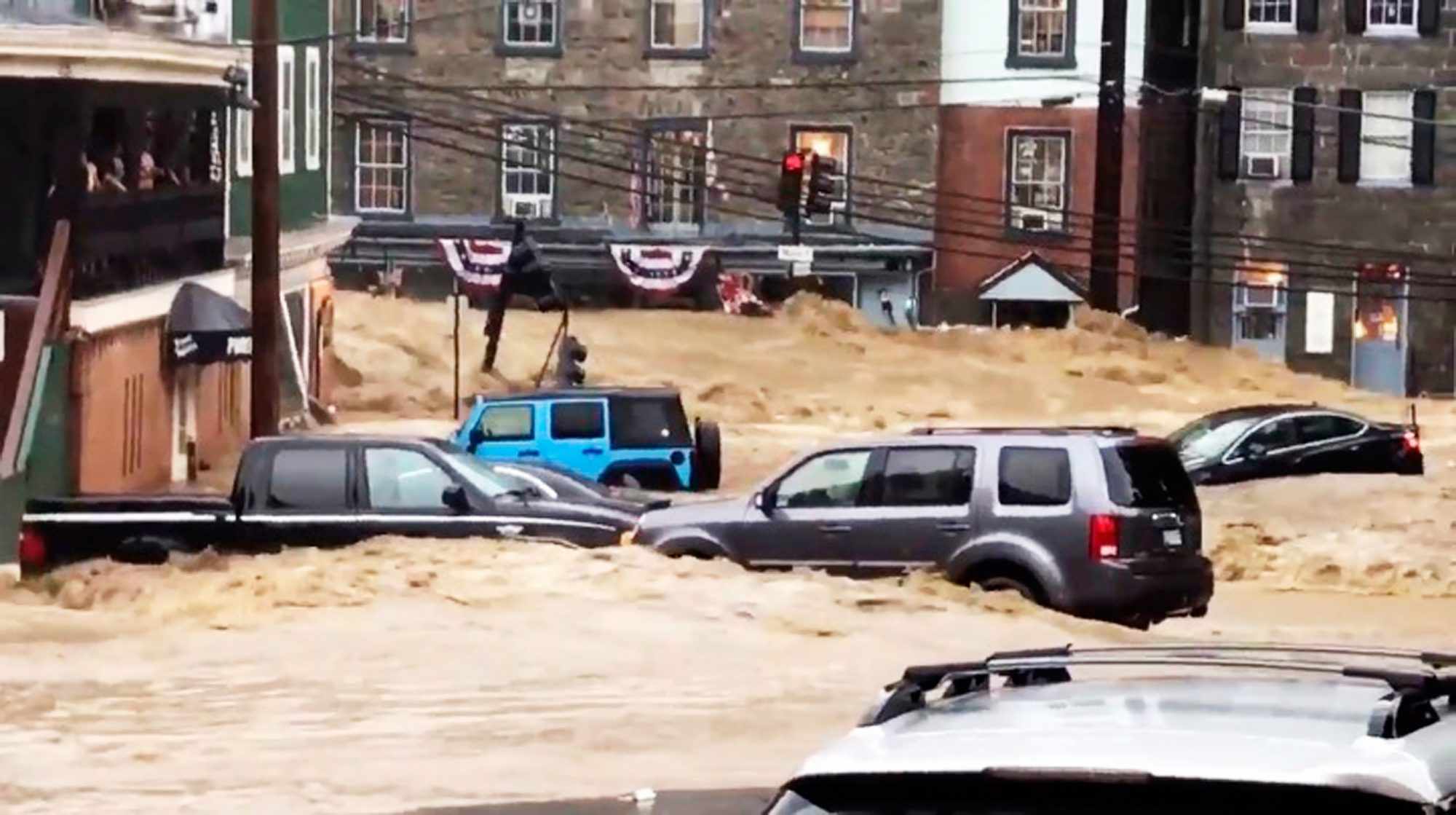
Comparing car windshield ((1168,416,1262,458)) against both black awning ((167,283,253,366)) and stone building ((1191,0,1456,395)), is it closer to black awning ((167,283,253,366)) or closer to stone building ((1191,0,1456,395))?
black awning ((167,283,253,366))

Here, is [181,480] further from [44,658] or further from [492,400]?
[44,658]

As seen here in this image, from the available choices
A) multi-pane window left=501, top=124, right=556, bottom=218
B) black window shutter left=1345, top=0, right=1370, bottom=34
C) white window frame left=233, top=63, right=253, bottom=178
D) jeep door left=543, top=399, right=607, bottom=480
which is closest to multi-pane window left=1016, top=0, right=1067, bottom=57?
black window shutter left=1345, top=0, right=1370, bottom=34

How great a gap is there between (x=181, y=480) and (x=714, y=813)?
24.6 meters

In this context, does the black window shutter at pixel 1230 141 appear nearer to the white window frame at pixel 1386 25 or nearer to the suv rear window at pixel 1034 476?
the white window frame at pixel 1386 25

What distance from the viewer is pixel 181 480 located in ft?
127

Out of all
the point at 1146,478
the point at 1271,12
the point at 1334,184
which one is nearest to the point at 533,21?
the point at 1271,12

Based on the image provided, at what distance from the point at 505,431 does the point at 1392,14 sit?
3676 cm

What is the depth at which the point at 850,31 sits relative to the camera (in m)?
68.3

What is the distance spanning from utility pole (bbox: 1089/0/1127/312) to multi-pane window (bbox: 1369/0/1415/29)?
5786 millimetres

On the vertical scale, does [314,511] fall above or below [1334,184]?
below

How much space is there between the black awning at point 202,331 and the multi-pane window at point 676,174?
100.0ft

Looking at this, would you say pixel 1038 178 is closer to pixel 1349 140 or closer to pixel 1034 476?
pixel 1349 140

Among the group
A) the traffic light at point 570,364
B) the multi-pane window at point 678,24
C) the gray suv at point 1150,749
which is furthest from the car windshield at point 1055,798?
the multi-pane window at point 678,24

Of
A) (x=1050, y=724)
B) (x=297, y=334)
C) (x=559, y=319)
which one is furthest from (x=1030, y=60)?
(x=1050, y=724)
